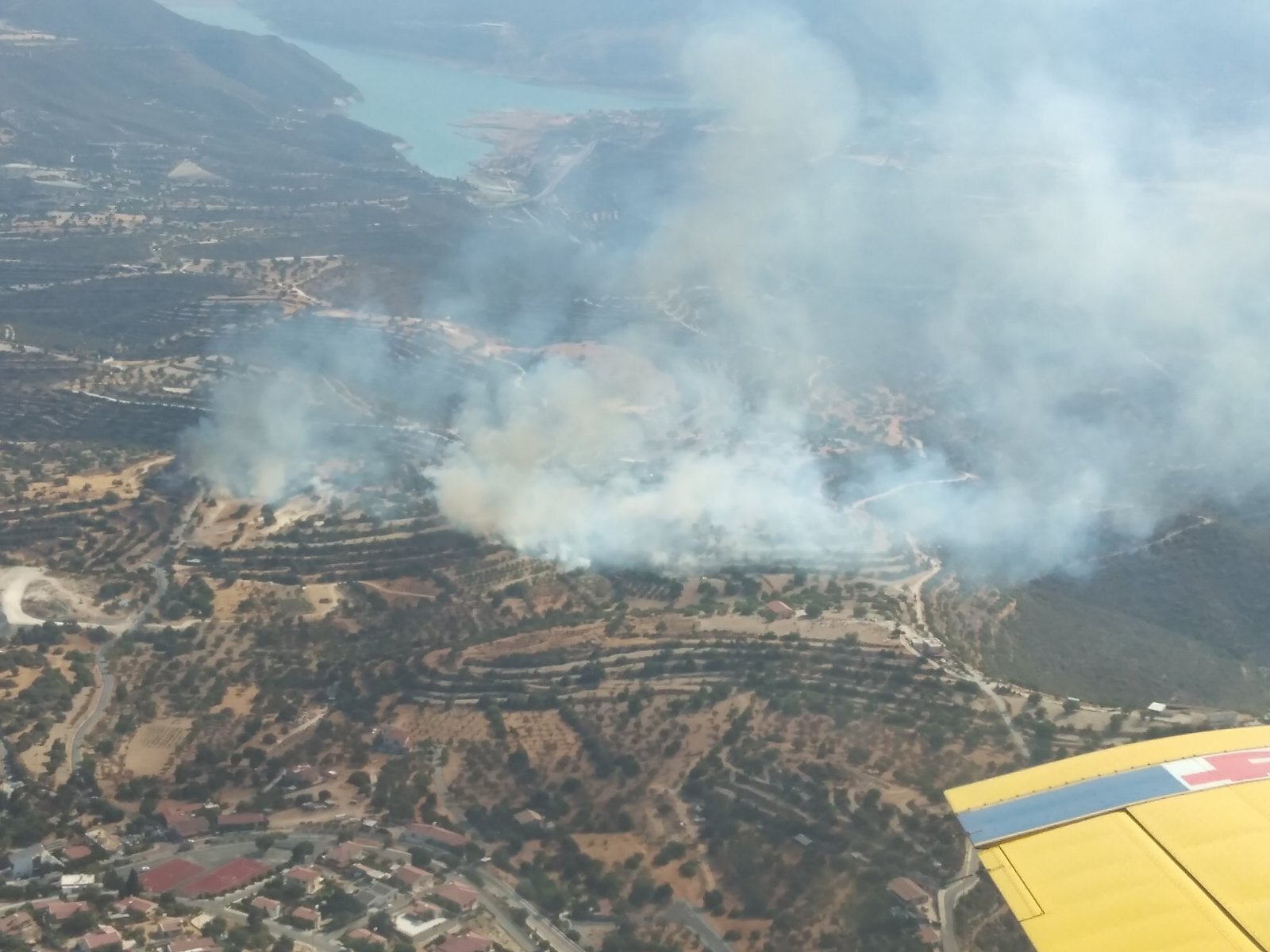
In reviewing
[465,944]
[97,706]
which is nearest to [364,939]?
[465,944]

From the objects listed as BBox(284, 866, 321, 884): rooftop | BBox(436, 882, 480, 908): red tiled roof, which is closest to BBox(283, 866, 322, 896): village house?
BBox(284, 866, 321, 884): rooftop

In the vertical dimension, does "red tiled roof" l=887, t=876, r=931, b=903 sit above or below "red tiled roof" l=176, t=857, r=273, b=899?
above

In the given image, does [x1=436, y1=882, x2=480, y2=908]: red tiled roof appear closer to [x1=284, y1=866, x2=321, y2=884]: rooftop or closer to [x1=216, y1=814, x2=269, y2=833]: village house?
[x1=284, y1=866, x2=321, y2=884]: rooftop

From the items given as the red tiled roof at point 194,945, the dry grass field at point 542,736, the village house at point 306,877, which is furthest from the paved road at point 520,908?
the red tiled roof at point 194,945

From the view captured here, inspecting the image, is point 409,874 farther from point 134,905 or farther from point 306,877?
point 134,905

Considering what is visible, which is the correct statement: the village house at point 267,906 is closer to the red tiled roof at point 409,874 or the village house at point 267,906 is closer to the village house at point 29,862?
the red tiled roof at point 409,874

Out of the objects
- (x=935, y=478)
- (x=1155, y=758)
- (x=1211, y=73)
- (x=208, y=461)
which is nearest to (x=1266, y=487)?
(x=935, y=478)

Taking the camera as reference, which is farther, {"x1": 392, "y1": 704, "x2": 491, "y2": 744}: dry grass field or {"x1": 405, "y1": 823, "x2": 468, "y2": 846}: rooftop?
{"x1": 392, "y1": 704, "x2": 491, "y2": 744}: dry grass field
